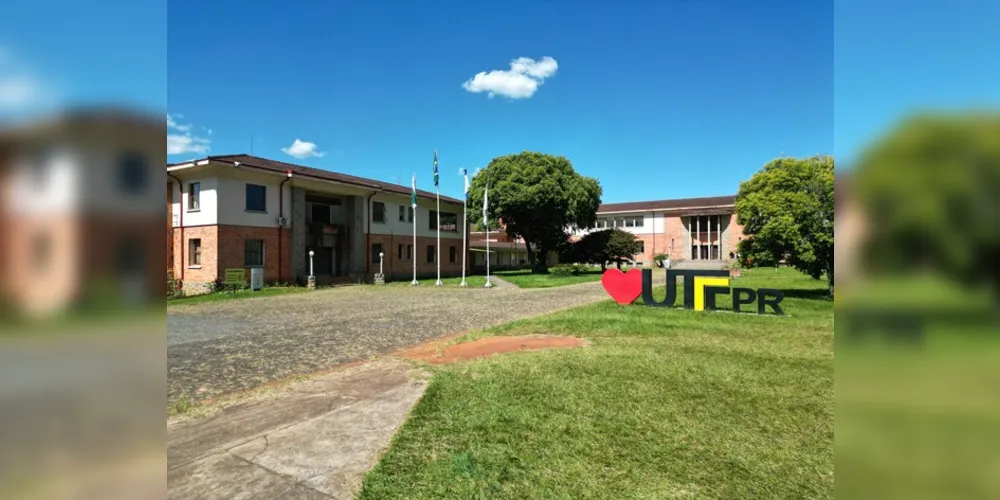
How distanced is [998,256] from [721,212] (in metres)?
55.5

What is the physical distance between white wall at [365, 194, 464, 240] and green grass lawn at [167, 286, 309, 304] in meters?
7.11

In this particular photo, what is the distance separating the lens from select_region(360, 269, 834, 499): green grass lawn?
3.22 m

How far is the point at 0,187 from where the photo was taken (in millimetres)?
789

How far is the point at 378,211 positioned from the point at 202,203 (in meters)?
9.82

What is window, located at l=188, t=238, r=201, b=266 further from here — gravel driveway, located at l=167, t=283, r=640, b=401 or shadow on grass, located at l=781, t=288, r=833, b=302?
shadow on grass, located at l=781, t=288, r=833, b=302

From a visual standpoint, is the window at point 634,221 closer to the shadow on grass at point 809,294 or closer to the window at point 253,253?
the shadow on grass at point 809,294

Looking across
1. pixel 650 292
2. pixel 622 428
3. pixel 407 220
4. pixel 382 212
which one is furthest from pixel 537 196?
pixel 622 428

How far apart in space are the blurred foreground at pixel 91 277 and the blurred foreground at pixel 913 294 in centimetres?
114

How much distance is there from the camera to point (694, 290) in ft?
43.4

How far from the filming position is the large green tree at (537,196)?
115 ft

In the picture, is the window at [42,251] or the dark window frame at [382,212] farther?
the dark window frame at [382,212]

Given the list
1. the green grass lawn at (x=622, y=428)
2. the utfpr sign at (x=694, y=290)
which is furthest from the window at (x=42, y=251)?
the utfpr sign at (x=694, y=290)

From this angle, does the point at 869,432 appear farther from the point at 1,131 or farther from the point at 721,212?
the point at 721,212

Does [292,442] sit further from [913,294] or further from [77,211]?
[913,294]
